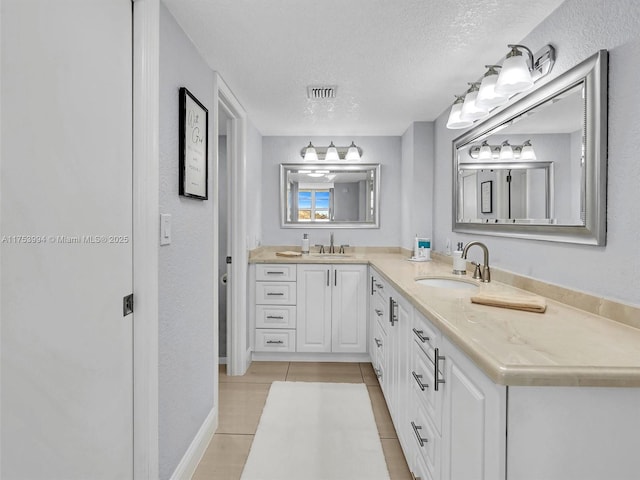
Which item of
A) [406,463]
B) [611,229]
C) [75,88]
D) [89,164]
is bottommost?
[406,463]

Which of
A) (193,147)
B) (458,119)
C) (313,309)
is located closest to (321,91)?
(458,119)

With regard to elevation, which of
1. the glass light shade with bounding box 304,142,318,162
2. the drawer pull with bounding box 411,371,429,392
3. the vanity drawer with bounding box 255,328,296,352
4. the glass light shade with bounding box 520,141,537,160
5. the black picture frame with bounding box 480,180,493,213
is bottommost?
the vanity drawer with bounding box 255,328,296,352

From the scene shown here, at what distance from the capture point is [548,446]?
0.82 m

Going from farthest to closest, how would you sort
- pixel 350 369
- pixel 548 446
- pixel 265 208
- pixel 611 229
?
pixel 265 208 → pixel 350 369 → pixel 611 229 → pixel 548 446

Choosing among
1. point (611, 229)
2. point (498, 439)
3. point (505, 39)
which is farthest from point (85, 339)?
point (505, 39)

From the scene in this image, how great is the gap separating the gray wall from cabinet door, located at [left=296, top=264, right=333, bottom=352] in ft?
3.85

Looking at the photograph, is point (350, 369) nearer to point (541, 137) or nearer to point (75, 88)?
point (541, 137)

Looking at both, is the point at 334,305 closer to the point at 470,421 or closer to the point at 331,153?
the point at 331,153

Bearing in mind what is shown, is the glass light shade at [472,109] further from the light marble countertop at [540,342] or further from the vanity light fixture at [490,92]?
the light marble countertop at [540,342]

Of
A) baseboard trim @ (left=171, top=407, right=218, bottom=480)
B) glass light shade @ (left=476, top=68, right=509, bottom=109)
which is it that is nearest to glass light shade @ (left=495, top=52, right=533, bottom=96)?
glass light shade @ (left=476, top=68, right=509, bottom=109)

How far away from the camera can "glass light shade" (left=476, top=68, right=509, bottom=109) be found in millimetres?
1731

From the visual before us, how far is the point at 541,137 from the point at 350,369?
2.27 metres

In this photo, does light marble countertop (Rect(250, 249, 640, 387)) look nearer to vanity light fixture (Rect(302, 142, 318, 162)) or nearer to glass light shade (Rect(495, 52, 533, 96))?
glass light shade (Rect(495, 52, 533, 96))

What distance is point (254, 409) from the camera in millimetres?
2348
